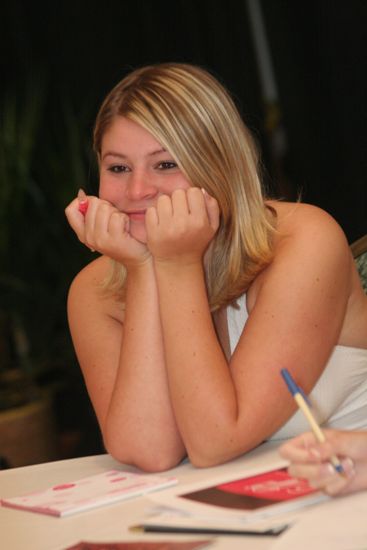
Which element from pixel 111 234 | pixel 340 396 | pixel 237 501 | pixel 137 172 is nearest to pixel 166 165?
pixel 137 172

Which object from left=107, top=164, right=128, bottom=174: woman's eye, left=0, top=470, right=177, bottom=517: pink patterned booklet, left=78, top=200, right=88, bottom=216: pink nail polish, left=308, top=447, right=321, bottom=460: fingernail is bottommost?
left=0, top=470, right=177, bottom=517: pink patterned booklet

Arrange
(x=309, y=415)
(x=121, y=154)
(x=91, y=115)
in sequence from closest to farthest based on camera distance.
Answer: (x=309, y=415)
(x=121, y=154)
(x=91, y=115)

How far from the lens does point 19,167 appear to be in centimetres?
444

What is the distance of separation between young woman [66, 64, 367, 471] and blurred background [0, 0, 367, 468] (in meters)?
1.88

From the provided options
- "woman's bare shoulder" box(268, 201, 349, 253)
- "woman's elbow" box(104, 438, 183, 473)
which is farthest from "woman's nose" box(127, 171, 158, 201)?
"woman's elbow" box(104, 438, 183, 473)

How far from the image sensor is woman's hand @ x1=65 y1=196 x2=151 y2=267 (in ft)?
6.43

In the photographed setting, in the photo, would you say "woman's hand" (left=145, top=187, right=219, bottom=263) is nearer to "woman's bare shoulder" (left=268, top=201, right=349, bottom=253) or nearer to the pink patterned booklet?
"woman's bare shoulder" (left=268, top=201, right=349, bottom=253)

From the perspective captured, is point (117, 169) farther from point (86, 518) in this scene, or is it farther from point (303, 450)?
point (303, 450)

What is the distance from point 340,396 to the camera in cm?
198

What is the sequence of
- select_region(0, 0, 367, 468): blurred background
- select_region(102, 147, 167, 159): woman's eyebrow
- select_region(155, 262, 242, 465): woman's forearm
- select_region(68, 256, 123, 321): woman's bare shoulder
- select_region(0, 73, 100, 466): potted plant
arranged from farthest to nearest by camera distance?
select_region(0, 73, 100, 466): potted plant < select_region(0, 0, 367, 468): blurred background < select_region(68, 256, 123, 321): woman's bare shoulder < select_region(102, 147, 167, 159): woman's eyebrow < select_region(155, 262, 242, 465): woman's forearm

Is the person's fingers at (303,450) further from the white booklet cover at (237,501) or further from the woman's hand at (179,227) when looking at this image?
the woman's hand at (179,227)

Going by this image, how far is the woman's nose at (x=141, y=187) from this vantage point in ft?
6.43

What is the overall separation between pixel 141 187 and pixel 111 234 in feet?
0.36

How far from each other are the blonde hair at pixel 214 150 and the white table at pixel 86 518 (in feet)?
1.28
